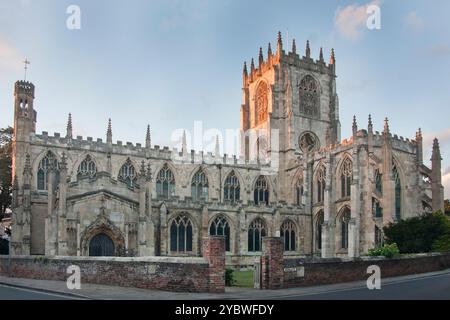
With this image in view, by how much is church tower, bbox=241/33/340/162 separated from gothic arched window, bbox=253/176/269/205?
3.80 m

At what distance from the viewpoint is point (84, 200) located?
31.7 meters

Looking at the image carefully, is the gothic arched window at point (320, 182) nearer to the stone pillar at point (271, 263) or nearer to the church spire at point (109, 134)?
the church spire at point (109, 134)

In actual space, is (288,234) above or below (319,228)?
below

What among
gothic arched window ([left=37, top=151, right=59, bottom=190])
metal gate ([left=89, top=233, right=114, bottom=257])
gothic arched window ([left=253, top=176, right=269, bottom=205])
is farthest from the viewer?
gothic arched window ([left=253, top=176, right=269, bottom=205])

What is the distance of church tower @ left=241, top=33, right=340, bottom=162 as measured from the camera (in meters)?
55.6

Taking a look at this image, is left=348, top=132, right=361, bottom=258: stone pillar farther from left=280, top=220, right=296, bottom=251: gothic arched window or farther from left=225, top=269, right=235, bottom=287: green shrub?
left=225, top=269, right=235, bottom=287: green shrub

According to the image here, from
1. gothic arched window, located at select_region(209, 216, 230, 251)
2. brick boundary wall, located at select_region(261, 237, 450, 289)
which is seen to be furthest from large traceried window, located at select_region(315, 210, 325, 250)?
brick boundary wall, located at select_region(261, 237, 450, 289)

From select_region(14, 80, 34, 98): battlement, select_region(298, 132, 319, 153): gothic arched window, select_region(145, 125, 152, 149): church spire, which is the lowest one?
select_region(145, 125, 152, 149): church spire

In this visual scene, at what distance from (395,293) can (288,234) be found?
1161 inches

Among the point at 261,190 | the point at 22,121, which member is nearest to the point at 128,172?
the point at 22,121

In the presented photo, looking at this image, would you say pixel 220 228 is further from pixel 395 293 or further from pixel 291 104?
pixel 395 293

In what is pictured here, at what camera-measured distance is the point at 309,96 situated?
192ft
